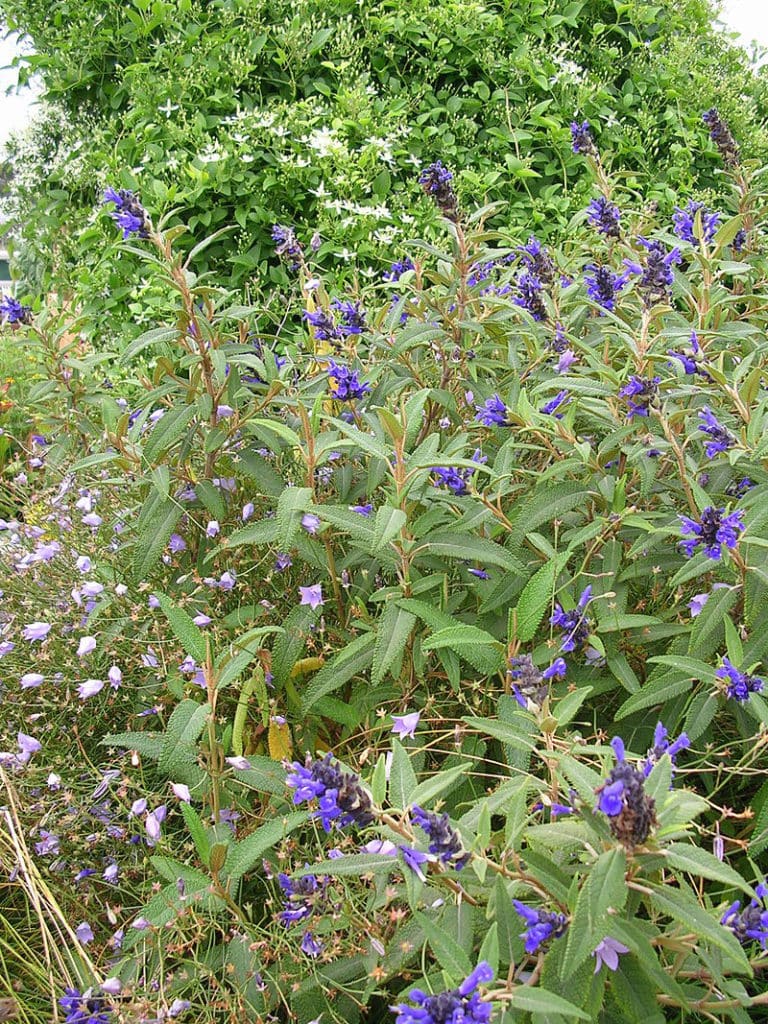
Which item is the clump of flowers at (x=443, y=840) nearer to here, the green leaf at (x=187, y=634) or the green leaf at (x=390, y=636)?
the green leaf at (x=390, y=636)

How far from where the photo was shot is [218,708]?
2.01 m

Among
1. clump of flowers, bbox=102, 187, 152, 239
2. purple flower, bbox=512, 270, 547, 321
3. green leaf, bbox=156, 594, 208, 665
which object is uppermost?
purple flower, bbox=512, 270, 547, 321

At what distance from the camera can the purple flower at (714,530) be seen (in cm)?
147

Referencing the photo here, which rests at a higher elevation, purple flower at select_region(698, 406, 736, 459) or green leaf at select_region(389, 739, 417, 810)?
purple flower at select_region(698, 406, 736, 459)

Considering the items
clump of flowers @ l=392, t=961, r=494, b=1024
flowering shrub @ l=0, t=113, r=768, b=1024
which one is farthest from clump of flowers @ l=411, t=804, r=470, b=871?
clump of flowers @ l=392, t=961, r=494, b=1024

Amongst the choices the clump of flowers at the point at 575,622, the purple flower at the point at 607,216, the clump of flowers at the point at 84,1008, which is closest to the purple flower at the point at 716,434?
the clump of flowers at the point at 575,622

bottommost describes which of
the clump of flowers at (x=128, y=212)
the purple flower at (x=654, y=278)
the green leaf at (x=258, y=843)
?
the green leaf at (x=258, y=843)

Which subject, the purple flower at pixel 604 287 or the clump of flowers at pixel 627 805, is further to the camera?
the purple flower at pixel 604 287

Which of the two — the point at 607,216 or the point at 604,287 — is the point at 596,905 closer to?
the point at 604,287

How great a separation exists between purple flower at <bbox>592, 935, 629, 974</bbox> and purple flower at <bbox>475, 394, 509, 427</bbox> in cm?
102

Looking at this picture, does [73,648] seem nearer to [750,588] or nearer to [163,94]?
[750,588]

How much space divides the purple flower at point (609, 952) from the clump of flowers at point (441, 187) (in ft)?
4.93

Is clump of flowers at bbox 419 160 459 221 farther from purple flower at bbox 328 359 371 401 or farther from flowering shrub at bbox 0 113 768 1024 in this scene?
purple flower at bbox 328 359 371 401

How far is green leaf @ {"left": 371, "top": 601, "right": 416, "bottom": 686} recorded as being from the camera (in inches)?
62.5
